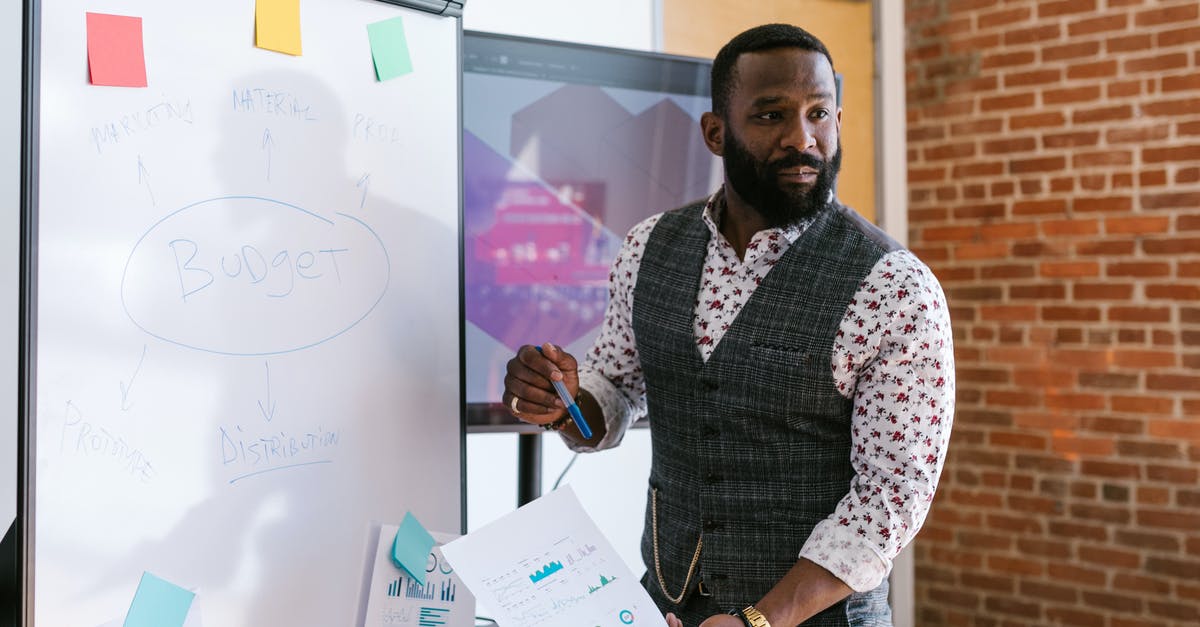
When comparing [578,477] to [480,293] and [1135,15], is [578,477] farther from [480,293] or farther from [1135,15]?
[1135,15]

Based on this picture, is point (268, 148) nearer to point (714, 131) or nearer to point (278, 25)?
point (278, 25)

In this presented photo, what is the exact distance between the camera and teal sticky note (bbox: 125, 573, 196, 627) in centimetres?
111

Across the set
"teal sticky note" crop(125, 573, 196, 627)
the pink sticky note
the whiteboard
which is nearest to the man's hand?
the whiteboard

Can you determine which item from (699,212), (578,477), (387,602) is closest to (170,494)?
(387,602)

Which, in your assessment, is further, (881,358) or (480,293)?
(480,293)

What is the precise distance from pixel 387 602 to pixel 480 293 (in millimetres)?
663

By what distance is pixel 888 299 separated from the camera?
125cm

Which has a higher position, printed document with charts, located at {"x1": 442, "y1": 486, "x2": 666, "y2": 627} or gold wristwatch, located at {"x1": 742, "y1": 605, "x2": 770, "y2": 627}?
printed document with charts, located at {"x1": 442, "y1": 486, "x2": 666, "y2": 627}

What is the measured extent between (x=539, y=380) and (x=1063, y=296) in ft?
6.72

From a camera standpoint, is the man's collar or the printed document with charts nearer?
the printed document with charts

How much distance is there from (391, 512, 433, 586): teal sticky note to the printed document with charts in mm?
202

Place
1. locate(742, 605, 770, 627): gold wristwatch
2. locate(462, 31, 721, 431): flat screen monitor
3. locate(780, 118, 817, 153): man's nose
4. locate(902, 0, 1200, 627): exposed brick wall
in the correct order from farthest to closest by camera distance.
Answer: locate(902, 0, 1200, 627): exposed brick wall, locate(462, 31, 721, 431): flat screen monitor, locate(780, 118, 817, 153): man's nose, locate(742, 605, 770, 627): gold wristwatch

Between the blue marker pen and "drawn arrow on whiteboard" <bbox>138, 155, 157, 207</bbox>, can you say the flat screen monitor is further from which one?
"drawn arrow on whiteboard" <bbox>138, 155, 157, 207</bbox>

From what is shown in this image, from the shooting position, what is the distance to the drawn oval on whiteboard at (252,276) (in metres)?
1.14
